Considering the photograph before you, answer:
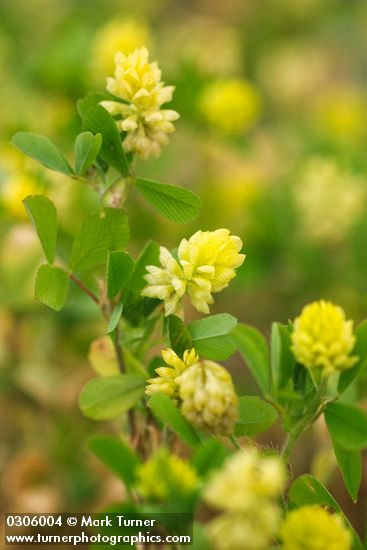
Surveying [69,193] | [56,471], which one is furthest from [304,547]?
[69,193]

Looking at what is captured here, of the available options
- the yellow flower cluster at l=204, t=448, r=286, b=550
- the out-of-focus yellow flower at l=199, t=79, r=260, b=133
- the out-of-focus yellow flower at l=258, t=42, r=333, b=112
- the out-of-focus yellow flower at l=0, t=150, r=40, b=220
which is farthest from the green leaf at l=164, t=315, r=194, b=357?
the out-of-focus yellow flower at l=258, t=42, r=333, b=112

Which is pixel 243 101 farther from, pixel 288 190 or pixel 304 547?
pixel 304 547

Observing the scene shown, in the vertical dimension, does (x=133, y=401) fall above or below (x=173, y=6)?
below

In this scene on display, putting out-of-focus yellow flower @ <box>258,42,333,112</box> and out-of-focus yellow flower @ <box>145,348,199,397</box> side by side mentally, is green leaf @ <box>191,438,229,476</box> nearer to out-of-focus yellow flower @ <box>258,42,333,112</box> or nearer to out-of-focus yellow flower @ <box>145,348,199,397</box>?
out-of-focus yellow flower @ <box>145,348,199,397</box>

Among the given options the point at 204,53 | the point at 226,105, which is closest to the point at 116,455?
the point at 226,105

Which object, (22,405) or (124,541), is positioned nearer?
(124,541)

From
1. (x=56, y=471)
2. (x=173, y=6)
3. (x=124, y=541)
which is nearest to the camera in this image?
(x=124, y=541)
